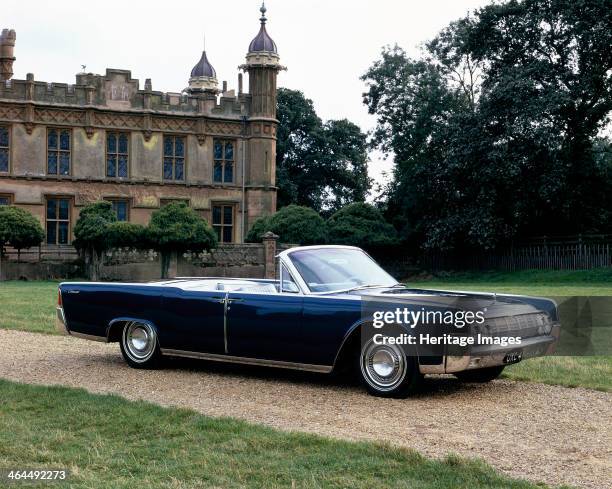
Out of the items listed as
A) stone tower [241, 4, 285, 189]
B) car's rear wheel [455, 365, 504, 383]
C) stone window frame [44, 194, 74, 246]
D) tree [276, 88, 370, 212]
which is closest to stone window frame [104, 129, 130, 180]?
stone window frame [44, 194, 74, 246]

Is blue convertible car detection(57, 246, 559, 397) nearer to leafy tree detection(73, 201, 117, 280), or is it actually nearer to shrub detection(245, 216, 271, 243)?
leafy tree detection(73, 201, 117, 280)

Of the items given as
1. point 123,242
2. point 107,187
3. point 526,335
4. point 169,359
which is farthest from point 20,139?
point 526,335

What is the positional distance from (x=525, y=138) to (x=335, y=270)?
2964 cm

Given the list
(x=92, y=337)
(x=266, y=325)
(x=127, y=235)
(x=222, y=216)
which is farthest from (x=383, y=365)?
(x=222, y=216)

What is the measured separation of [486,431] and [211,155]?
133ft

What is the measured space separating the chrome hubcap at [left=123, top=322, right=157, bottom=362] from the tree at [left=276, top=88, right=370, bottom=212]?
5149cm

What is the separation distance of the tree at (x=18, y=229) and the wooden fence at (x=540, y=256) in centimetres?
1943

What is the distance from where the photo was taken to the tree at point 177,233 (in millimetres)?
37372

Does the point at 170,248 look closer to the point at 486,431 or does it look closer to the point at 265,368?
the point at 265,368

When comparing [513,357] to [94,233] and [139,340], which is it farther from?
[94,233]

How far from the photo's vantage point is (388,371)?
8.14 m

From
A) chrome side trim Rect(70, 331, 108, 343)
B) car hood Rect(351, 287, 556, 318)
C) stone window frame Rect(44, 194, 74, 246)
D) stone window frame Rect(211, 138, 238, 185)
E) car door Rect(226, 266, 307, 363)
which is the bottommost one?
chrome side trim Rect(70, 331, 108, 343)

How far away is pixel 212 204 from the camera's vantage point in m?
46.1

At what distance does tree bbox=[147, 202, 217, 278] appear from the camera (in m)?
37.4
